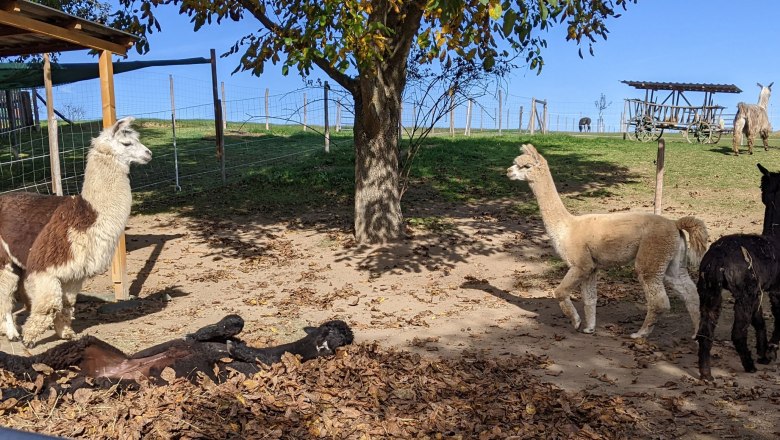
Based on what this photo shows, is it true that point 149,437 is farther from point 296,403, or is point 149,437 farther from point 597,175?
point 597,175

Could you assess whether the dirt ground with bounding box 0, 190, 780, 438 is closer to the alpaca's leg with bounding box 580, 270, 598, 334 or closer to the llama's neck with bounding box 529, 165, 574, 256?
the alpaca's leg with bounding box 580, 270, 598, 334

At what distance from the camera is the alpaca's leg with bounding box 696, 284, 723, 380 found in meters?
4.89

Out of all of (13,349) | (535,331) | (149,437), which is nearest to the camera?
(149,437)

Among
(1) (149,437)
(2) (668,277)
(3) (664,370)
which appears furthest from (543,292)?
(1) (149,437)

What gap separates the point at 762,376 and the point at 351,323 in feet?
12.4

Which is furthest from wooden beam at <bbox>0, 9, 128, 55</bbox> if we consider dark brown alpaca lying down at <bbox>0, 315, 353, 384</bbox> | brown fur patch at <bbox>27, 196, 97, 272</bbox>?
dark brown alpaca lying down at <bbox>0, 315, 353, 384</bbox>

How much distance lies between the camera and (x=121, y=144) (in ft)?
20.1

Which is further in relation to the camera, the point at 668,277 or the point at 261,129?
the point at 261,129

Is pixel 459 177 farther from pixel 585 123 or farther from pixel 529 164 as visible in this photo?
pixel 585 123

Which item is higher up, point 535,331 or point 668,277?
point 668,277

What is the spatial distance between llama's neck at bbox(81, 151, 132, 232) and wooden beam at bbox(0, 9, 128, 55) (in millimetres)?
1423

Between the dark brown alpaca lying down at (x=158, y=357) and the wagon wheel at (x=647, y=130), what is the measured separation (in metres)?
24.8

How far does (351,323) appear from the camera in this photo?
6844mm

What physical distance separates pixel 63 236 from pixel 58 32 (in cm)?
233
